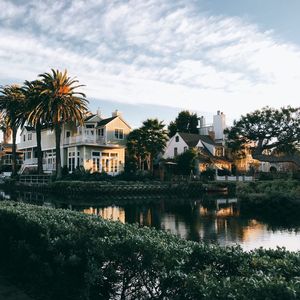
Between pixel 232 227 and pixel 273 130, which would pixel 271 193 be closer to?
pixel 232 227

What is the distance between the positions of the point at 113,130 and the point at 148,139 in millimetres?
6773

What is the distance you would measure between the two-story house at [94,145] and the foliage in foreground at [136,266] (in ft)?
148

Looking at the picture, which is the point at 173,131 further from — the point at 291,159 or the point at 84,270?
the point at 84,270

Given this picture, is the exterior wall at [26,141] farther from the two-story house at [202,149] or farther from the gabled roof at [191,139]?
the gabled roof at [191,139]

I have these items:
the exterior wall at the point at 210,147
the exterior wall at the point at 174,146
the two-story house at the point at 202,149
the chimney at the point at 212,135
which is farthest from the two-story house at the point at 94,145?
the chimney at the point at 212,135

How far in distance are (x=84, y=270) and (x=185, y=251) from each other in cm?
176

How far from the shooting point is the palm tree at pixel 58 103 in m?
46.1

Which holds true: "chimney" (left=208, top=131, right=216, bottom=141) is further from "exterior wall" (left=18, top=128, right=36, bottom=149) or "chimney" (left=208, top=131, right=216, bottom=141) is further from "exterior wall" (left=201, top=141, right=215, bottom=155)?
"exterior wall" (left=18, top=128, right=36, bottom=149)

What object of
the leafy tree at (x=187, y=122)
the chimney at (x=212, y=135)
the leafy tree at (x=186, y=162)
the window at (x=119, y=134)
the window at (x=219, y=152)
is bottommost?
the leafy tree at (x=186, y=162)

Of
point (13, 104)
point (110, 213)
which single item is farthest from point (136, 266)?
point (13, 104)

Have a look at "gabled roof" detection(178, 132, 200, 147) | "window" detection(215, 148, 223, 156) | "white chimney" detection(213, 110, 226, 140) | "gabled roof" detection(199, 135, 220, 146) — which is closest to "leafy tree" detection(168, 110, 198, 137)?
"white chimney" detection(213, 110, 226, 140)

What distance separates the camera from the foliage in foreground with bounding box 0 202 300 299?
330 cm

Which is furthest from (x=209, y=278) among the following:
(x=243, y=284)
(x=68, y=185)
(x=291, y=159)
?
(x=291, y=159)

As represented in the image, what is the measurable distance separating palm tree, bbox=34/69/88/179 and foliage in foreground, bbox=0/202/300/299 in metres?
40.4
